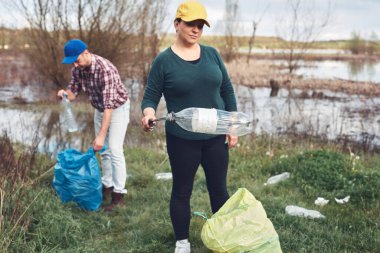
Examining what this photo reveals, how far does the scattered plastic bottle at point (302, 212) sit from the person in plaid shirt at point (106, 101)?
5.07 ft

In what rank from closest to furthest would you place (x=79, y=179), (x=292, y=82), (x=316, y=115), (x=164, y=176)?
1. (x=79, y=179)
2. (x=164, y=176)
3. (x=316, y=115)
4. (x=292, y=82)

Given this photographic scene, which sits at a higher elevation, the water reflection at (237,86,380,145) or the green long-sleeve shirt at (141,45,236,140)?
the green long-sleeve shirt at (141,45,236,140)

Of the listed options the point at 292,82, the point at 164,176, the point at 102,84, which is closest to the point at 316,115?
the point at 164,176

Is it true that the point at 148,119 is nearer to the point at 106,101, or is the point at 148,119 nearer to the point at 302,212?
the point at 106,101

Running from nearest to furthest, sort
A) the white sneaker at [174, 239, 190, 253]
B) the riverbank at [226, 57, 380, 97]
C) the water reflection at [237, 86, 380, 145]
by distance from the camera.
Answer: the white sneaker at [174, 239, 190, 253]
the water reflection at [237, 86, 380, 145]
the riverbank at [226, 57, 380, 97]

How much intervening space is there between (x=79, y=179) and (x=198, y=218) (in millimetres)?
1128

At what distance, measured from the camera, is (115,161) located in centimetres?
404

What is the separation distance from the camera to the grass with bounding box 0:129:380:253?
322 cm

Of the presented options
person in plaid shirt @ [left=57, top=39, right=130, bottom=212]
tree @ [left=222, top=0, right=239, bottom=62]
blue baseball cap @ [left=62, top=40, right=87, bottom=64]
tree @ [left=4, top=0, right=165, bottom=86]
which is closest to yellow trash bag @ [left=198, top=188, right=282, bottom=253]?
person in plaid shirt @ [left=57, top=39, right=130, bottom=212]

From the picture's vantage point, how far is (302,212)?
12.6 feet

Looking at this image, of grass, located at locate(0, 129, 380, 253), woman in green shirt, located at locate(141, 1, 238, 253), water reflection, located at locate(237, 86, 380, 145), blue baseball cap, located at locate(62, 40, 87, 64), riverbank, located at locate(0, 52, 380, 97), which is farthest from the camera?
riverbank, located at locate(0, 52, 380, 97)

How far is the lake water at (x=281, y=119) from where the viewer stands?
7.79 m

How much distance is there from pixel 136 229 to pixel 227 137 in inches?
50.2

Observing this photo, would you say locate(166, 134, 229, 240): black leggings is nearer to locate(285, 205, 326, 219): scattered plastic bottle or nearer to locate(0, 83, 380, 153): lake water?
locate(285, 205, 326, 219): scattered plastic bottle
